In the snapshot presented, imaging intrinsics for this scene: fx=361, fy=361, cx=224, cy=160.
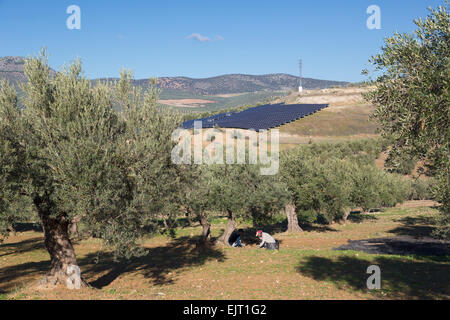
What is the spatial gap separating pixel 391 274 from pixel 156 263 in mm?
16194

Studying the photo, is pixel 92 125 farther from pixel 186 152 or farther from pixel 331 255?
pixel 331 255

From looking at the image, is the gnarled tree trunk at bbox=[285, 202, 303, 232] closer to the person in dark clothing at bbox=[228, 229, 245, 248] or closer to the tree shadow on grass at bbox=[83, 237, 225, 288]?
the person in dark clothing at bbox=[228, 229, 245, 248]

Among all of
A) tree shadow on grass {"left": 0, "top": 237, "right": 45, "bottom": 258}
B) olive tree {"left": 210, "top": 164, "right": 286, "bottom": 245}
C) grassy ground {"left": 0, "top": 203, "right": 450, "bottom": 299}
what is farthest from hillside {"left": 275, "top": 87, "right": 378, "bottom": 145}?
grassy ground {"left": 0, "top": 203, "right": 450, "bottom": 299}

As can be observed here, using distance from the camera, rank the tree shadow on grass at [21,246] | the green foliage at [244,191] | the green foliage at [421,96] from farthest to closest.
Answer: the tree shadow on grass at [21,246], the green foliage at [244,191], the green foliage at [421,96]

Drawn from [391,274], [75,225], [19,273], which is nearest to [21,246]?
[19,273]

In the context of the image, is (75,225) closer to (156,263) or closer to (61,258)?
(61,258)

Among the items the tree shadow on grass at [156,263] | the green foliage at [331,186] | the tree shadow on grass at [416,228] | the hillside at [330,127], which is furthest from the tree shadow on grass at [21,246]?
the hillside at [330,127]

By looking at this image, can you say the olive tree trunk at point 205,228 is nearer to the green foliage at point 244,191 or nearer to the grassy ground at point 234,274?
the grassy ground at point 234,274

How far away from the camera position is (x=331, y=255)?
2750 centimetres

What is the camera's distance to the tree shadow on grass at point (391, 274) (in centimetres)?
1701

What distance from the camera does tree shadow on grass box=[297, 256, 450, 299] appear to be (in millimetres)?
17013

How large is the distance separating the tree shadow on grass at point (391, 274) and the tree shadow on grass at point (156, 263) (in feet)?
25.1

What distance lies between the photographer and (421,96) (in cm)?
1325
